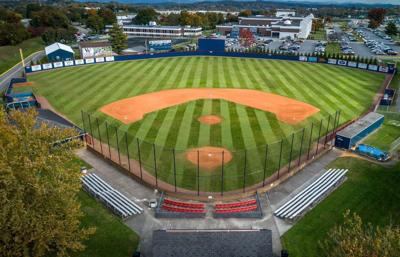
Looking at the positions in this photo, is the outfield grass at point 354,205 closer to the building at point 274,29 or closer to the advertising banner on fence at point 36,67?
the advertising banner on fence at point 36,67

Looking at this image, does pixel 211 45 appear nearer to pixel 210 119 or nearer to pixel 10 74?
pixel 210 119

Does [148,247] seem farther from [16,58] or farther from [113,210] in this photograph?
[16,58]

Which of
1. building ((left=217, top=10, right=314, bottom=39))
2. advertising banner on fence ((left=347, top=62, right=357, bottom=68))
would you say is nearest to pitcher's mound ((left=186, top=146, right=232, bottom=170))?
advertising banner on fence ((left=347, top=62, right=357, bottom=68))

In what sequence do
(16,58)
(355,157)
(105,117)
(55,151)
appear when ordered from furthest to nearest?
(16,58), (105,117), (355,157), (55,151)

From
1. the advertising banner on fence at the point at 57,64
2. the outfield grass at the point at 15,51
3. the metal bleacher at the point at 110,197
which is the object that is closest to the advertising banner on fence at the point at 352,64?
the metal bleacher at the point at 110,197

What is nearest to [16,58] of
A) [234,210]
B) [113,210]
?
[113,210]
